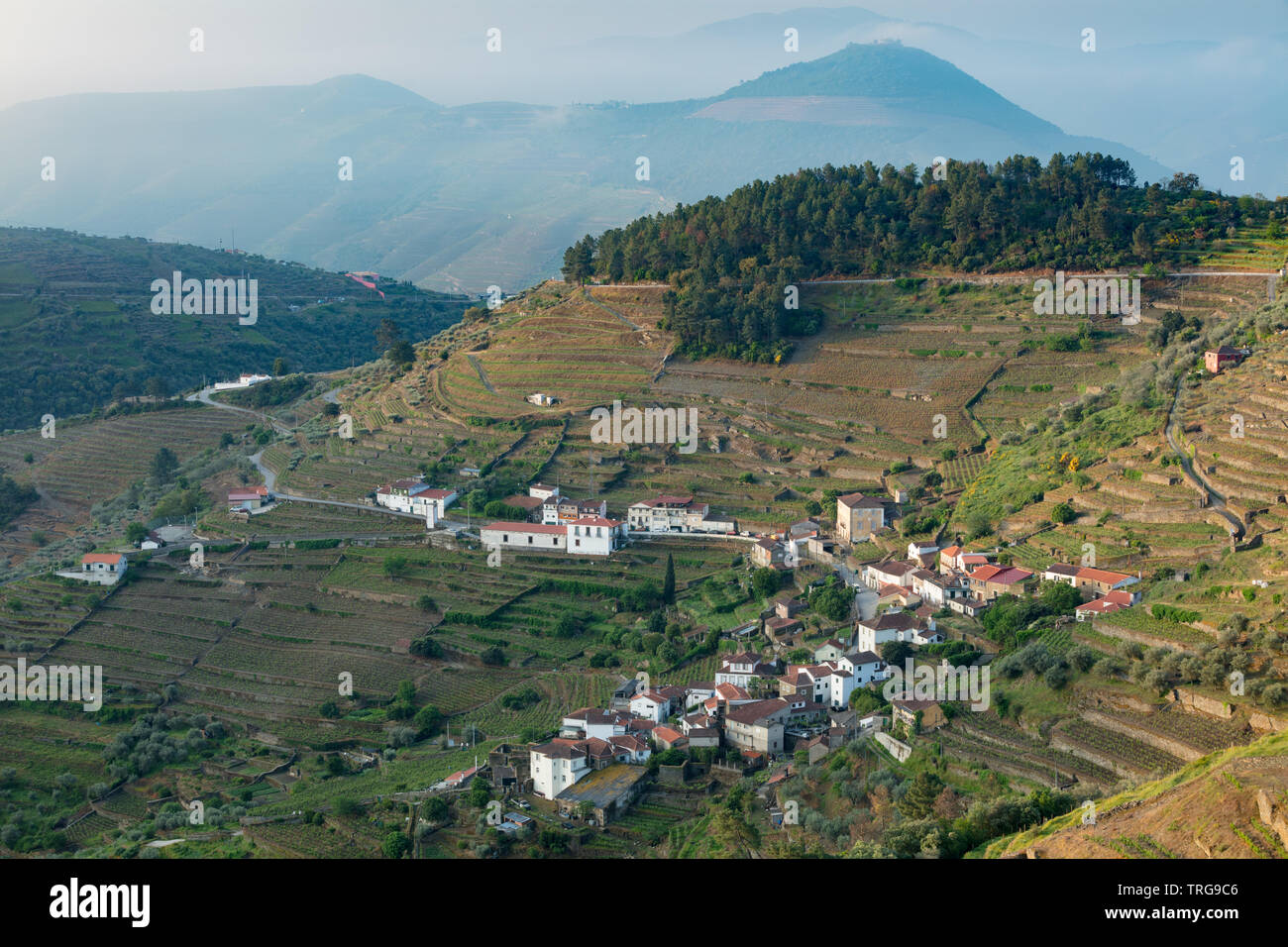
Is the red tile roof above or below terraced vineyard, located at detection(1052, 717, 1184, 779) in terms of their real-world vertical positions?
above

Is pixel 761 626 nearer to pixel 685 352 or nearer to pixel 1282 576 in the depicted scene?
pixel 1282 576

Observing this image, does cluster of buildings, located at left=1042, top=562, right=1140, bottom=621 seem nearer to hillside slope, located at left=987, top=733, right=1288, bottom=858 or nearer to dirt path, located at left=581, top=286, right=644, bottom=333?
hillside slope, located at left=987, top=733, right=1288, bottom=858

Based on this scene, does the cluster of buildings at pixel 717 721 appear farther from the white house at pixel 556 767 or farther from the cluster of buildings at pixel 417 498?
the cluster of buildings at pixel 417 498

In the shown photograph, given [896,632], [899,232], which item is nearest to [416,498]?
[896,632]

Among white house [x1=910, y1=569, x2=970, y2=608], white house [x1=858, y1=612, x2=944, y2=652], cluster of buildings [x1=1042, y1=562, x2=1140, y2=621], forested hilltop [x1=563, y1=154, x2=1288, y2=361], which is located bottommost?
white house [x1=858, y1=612, x2=944, y2=652]

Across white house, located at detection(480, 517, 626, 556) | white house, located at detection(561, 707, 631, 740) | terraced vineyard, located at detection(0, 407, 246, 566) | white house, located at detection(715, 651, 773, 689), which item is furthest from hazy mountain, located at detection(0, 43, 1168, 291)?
white house, located at detection(561, 707, 631, 740)

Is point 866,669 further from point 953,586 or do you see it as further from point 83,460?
point 83,460
